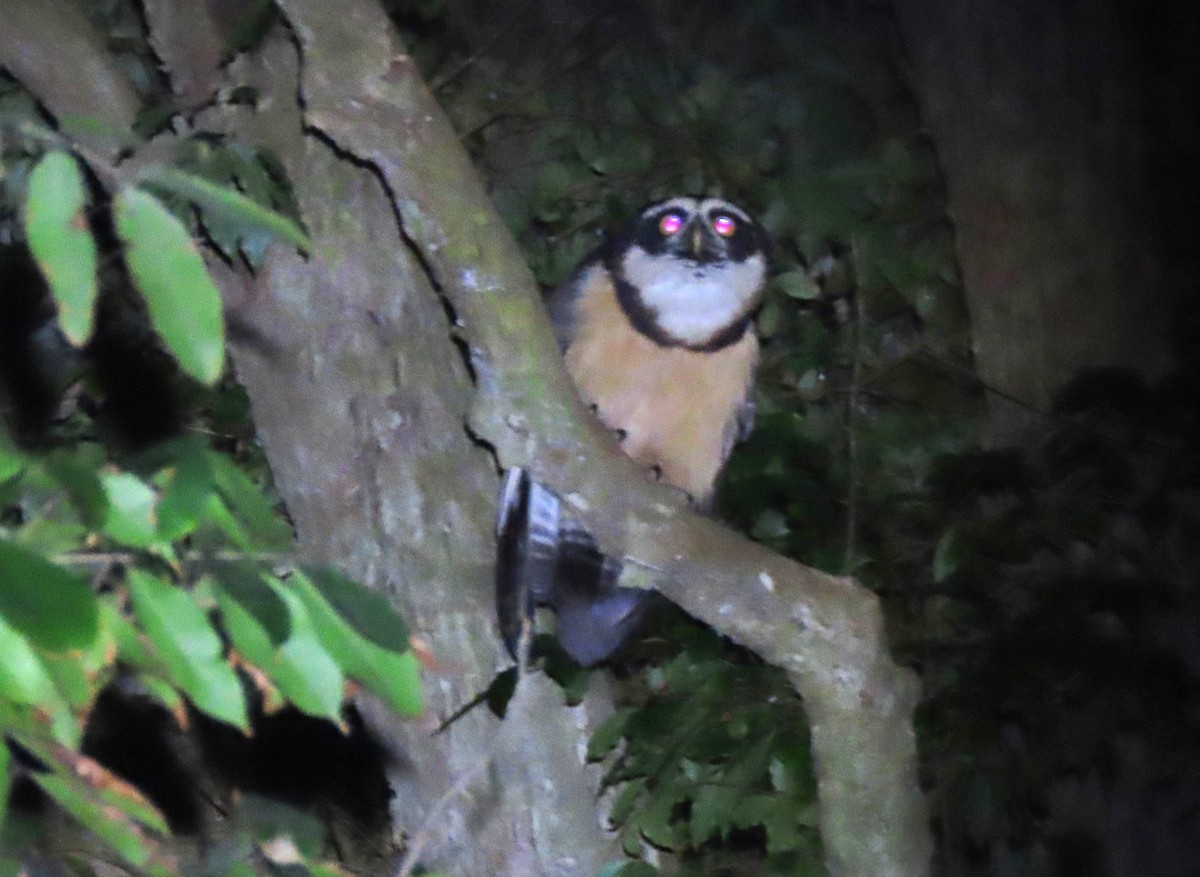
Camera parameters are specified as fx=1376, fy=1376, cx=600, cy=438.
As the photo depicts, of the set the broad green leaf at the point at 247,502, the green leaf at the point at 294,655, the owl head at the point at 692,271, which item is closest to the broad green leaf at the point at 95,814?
the green leaf at the point at 294,655

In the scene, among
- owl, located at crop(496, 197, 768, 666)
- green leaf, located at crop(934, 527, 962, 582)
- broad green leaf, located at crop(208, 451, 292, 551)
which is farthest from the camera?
owl, located at crop(496, 197, 768, 666)

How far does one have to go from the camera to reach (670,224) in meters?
2.67

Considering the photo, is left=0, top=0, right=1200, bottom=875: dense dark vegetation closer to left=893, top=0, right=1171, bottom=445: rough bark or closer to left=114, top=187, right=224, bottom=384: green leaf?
left=893, top=0, right=1171, bottom=445: rough bark

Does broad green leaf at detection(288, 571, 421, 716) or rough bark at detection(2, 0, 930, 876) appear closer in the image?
broad green leaf at detection(288, 571, 421, 716)

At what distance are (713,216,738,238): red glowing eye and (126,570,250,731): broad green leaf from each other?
1.98 m

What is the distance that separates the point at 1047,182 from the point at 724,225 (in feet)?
2.52

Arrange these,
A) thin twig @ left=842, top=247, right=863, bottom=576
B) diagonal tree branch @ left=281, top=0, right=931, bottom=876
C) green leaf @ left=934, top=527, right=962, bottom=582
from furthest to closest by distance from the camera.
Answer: thin twig @ left=842, top=247, right=863, bottom=576 → green leaf @ left=934, top=527, right=962, bottom=582 → diagonal tree branch @ left=281, top=0, right=931, bottom=876

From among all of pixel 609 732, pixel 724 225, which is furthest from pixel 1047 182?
pixel 609 732

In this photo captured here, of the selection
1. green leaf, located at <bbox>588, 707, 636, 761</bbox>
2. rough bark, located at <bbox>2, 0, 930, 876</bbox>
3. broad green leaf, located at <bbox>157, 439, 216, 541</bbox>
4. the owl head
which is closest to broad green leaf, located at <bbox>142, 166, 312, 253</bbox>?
broad green leaf, located at <bbox>157, 439, 216, 541</bbox>

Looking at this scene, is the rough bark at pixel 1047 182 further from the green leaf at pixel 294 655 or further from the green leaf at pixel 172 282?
the green leaf at pixel 172 282

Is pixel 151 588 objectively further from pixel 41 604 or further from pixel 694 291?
pixel 694 291

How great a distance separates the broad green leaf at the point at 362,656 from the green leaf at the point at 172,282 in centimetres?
17

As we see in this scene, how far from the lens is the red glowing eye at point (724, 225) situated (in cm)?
267

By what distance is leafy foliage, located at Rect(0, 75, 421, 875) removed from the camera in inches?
27.5
